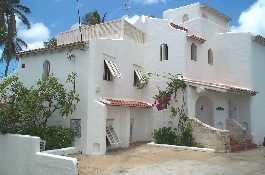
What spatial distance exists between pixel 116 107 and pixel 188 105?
4.86m

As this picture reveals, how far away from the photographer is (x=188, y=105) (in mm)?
25359

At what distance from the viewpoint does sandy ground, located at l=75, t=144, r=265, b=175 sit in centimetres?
1727

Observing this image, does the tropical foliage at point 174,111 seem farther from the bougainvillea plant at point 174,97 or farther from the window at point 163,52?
the window at point 163,52

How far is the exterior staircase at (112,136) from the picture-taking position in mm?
23292

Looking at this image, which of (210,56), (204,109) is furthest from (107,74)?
(210,56)

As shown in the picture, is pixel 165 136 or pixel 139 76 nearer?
pixel 165 136

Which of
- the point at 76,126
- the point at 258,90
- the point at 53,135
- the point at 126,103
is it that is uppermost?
the point at 258,90

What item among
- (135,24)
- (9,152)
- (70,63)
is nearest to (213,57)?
(135,24)

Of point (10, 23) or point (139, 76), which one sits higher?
point (10, 23)

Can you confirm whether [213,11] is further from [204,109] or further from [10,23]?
[10,23]

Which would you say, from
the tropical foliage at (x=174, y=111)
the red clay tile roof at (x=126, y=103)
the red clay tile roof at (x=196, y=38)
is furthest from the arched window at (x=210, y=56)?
the red clay tile roof at (x=126, y=103)

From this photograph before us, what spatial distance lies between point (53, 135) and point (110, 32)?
9.10m

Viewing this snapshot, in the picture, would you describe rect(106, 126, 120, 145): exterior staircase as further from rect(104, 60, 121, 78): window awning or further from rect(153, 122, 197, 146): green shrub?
rect(104, 60, 121, 78): window awning

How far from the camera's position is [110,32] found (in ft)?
89.9
